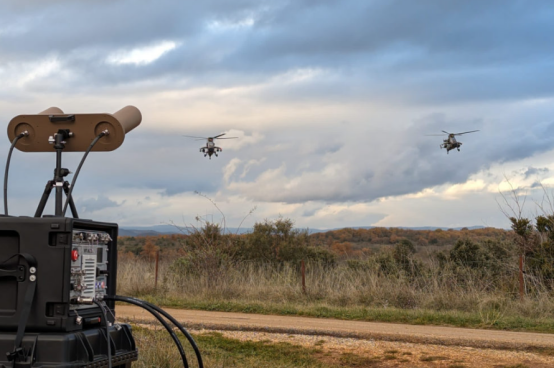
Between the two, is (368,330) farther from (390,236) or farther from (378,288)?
(390,236)

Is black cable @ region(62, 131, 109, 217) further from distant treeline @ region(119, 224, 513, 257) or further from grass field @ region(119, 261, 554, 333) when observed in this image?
distant treeline @ region(119, 224, 513, 257)

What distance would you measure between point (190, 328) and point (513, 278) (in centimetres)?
920

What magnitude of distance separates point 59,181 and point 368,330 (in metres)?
7.24

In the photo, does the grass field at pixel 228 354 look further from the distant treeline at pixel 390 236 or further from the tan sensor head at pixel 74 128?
the distant treeline at pixel 390 236

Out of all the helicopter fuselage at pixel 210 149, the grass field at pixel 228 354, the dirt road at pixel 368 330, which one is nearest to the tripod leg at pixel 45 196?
the grass field at pixel 228 354

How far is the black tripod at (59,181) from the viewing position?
242 inches

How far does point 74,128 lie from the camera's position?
6.27m

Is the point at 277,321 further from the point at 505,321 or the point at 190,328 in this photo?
the point at 505,321

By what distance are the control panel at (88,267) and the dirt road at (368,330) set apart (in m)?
5.95

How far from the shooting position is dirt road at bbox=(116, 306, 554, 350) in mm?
10414

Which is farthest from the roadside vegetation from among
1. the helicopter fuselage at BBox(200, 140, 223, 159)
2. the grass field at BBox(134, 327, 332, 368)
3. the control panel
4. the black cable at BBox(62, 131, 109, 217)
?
the helicopter fuselage at BBox(200, 140, 223, 159)

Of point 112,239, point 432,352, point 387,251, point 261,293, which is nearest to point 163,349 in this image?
point 112,239

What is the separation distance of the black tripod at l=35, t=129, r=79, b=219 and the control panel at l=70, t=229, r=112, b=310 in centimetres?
57

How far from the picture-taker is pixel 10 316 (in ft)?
17.6
